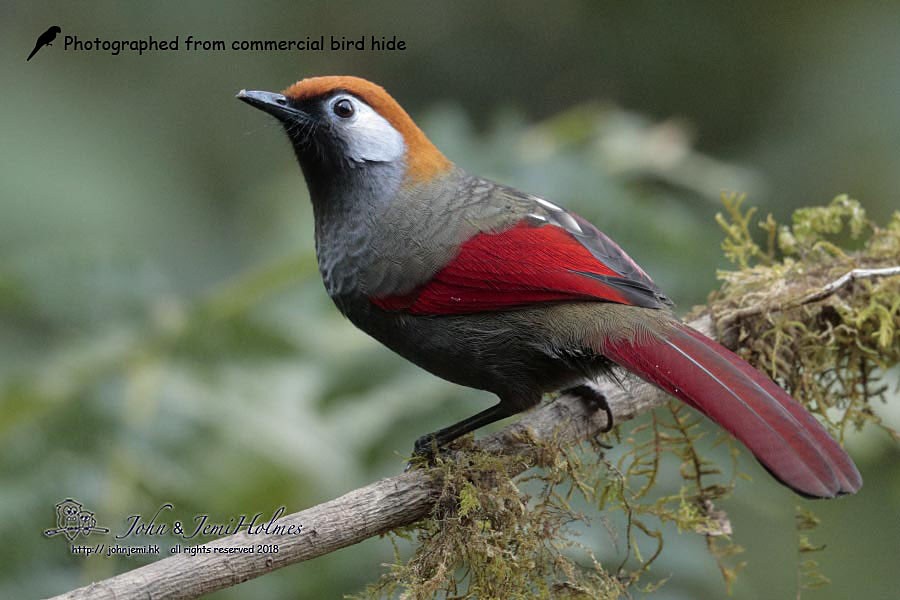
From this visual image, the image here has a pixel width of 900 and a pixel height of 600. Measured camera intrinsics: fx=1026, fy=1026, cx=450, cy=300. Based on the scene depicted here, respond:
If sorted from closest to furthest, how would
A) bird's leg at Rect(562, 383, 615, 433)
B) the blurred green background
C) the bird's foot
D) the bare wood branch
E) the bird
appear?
the bare wood branch < the bird < the bird's foot < bird's leg at Rect(562, 383, 615, 433) < the blurred green background

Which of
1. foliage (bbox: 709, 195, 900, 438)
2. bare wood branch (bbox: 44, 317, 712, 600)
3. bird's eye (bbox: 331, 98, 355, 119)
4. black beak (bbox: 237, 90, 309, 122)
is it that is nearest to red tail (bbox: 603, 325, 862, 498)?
bare wood branch (bbox: 44, 317, 712, 600)

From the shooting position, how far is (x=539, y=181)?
4.13 meters

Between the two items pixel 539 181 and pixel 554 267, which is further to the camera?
pixel 539 181

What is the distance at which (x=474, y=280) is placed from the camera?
3.14 m

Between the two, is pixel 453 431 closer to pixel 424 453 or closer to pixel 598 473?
pixel 424 453

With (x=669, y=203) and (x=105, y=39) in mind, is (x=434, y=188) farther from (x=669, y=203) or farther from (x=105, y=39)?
(x=105, y=39)

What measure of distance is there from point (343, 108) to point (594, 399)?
4.27 feet

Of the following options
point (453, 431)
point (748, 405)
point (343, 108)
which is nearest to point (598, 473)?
point (453, 431)

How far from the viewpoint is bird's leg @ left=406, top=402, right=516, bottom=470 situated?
9.96ft

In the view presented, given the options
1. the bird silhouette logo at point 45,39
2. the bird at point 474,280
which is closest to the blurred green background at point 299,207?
the bird silhouette logo at point 45,39

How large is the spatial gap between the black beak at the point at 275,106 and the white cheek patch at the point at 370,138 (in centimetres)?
16

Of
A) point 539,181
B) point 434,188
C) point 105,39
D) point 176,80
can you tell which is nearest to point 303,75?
point 176,80

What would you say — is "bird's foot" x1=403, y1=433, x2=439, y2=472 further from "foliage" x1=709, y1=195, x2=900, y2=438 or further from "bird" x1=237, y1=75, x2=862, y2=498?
"foliage" x1=709, y1=195, x2=900, y2=438

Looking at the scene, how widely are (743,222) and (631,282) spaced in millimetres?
823
